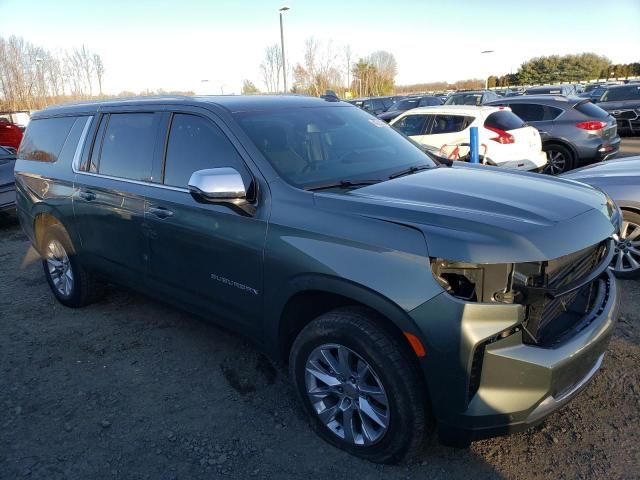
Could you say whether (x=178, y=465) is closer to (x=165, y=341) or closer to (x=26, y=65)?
→ (x=165, y=341)

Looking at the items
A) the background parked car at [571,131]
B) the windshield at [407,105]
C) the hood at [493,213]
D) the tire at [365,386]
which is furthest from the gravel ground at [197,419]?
the windshield at [407,105]

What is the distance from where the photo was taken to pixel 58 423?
10.3 ft

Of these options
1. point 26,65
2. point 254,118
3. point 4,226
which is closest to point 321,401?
point 254,118

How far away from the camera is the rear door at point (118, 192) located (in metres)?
3.64

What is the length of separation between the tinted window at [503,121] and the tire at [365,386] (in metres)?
7.70

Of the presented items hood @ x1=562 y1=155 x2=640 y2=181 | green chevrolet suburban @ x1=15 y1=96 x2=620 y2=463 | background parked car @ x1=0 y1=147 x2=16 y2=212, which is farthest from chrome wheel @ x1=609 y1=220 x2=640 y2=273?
background parked car @ x1=0 y1=147 x2=16 y2=212

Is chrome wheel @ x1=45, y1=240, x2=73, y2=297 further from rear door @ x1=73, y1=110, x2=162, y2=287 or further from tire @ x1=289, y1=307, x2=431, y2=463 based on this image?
tire @ x1=289, y1=307, x2=431, y2=463

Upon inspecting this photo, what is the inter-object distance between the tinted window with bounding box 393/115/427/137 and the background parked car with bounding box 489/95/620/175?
238cm

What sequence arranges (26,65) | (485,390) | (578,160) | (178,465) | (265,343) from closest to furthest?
(485,390) < (178,465) < (265,343) < (578,160) < (26,65)

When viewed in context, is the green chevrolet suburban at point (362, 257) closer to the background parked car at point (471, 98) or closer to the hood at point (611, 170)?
the hood at point (611, 170)

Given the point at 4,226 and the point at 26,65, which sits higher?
the point at 26,65

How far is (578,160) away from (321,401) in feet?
30.5

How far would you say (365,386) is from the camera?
256 cm

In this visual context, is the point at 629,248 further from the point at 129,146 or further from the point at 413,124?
the point at 413,124
